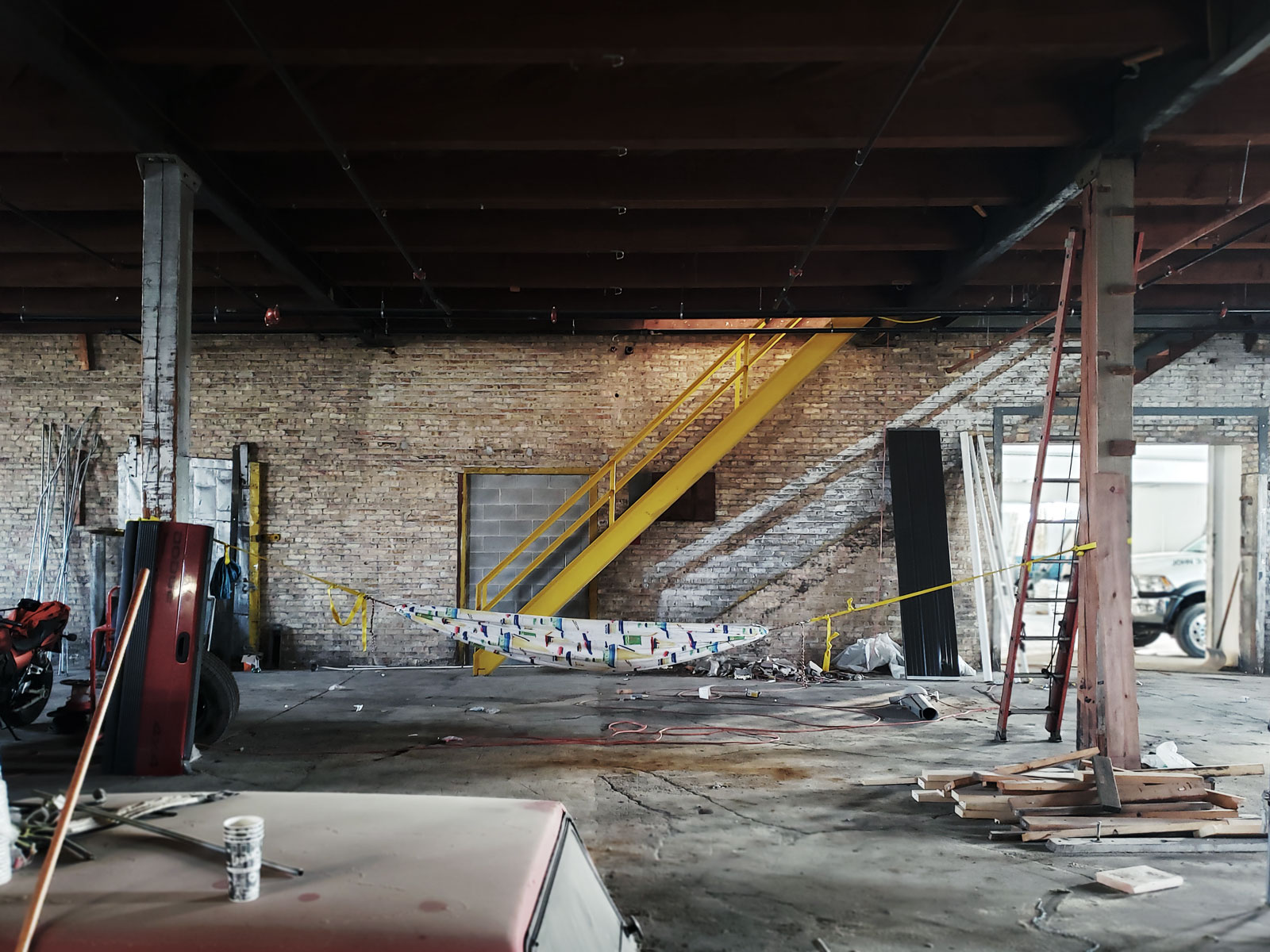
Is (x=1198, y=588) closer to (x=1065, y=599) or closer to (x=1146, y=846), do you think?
(x=1065, y=599)

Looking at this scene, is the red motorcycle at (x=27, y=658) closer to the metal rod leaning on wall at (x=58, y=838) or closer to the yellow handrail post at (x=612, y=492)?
the yellow handrail post at (x=612, y=492)

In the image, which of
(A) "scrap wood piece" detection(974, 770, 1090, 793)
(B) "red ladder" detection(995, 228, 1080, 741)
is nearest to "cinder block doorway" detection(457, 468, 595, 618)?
(B) "red ladder" detection(995, 228, 1080, 741)

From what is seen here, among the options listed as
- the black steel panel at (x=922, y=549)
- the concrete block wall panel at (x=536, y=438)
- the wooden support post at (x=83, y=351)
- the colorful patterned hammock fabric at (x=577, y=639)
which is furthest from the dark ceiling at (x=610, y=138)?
the colorful patterned hammock fabric at (x=577, y=639)

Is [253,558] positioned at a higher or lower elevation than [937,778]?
higher

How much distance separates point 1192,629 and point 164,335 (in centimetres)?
1202

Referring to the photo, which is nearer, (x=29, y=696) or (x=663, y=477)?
(x=29, y=696)

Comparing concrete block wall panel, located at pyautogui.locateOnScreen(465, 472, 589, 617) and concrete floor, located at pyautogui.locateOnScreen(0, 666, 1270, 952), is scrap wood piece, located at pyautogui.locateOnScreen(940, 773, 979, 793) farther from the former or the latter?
concrete block wall panel, located at pyautogui.locateOnScreen(465, 472, 589, 617)

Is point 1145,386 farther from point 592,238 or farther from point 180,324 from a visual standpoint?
point 180,324

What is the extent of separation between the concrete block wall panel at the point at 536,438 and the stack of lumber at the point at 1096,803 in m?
5.31

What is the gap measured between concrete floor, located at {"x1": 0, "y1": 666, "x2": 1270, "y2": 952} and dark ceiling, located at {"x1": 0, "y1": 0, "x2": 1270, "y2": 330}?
3.87 meters

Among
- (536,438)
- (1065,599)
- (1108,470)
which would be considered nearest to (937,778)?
(1065,599)

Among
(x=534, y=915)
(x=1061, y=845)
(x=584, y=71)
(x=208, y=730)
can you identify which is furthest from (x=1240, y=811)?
(x=208, y=730)

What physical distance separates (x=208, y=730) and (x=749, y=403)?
6.20 meters

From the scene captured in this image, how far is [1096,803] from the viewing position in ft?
15.7
